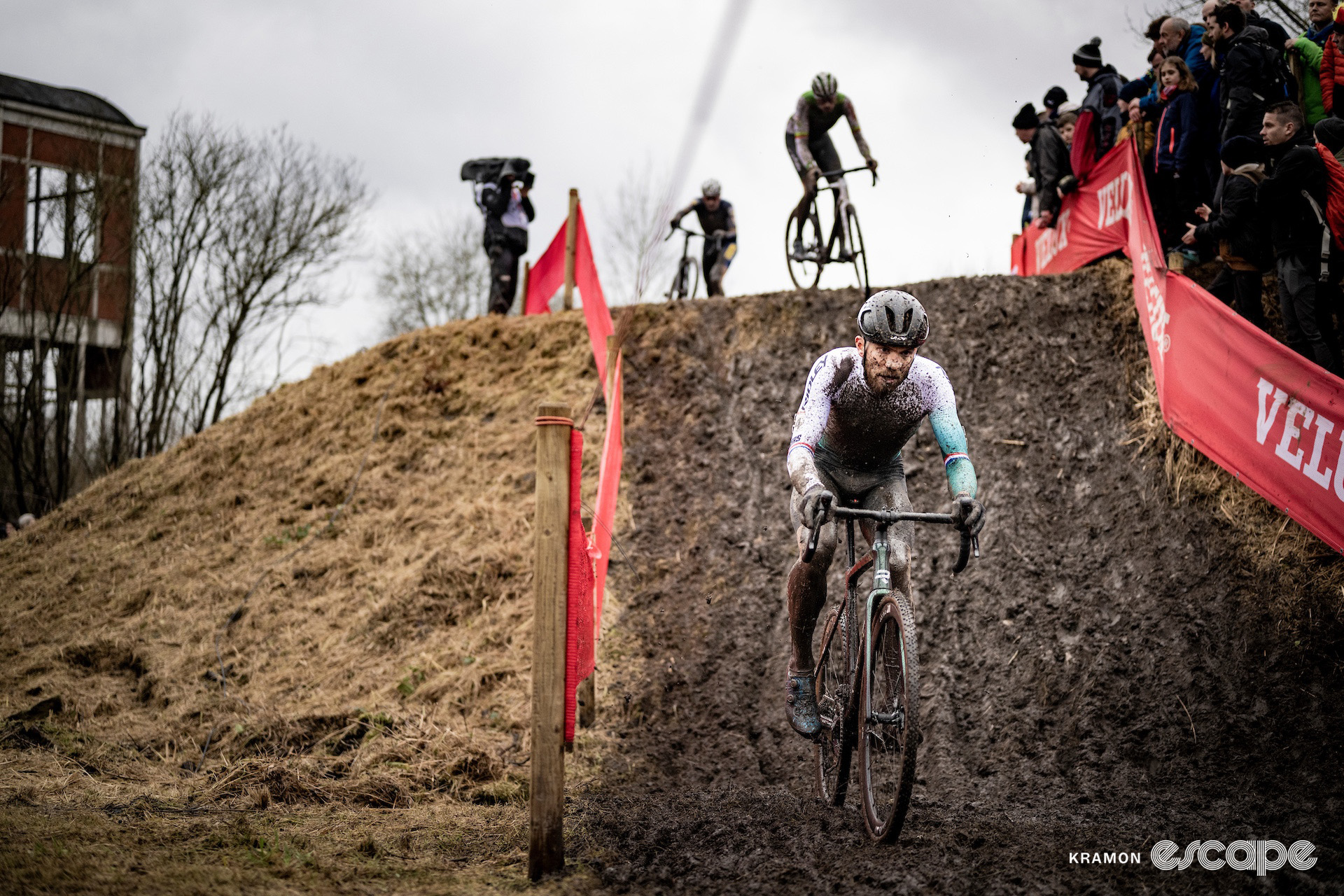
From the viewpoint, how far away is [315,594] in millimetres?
9922

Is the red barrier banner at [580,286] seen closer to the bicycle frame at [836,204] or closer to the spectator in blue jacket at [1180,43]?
the bicycle frame at [836,204]

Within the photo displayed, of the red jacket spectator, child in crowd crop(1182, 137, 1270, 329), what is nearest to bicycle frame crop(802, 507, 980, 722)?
child in crowd crop(1182, 137, 1270, 329)

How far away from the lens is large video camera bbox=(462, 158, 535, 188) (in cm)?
1427

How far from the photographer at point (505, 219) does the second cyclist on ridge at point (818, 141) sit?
4.36 meters

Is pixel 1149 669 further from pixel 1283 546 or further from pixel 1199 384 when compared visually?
pixel 1199 384

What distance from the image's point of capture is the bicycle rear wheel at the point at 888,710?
4.10 meters

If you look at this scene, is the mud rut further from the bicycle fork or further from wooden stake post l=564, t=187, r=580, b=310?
wooden stake post l=564, t=187, r=580, b=310

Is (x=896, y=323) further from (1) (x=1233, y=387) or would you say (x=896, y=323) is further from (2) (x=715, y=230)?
(2) (x=715, y=230)

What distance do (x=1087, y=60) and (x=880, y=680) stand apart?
353 inches

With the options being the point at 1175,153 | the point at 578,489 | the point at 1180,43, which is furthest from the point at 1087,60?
the point at 578,489

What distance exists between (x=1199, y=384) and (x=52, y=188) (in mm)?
22977

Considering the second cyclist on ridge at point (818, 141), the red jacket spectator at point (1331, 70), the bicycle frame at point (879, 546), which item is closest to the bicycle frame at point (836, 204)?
the second cyclist on ridge at point (818, 141)

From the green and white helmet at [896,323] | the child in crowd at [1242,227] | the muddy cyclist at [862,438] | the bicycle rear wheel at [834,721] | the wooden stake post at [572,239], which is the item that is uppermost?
the wooden stake post at [572,239]

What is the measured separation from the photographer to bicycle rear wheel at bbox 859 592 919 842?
434 inches
